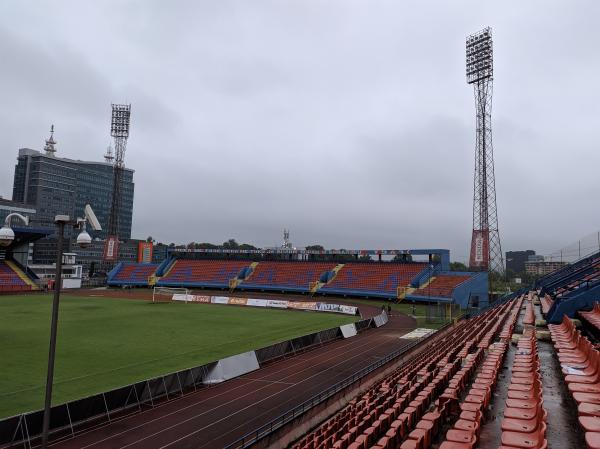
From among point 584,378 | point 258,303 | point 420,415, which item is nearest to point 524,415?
point 584,378

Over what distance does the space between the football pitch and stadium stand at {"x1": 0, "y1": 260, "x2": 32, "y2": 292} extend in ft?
72.7

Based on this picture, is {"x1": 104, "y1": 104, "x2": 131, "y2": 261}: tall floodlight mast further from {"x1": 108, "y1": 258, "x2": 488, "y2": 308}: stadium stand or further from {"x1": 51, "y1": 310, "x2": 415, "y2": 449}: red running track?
{"x1": 51, "y1": 310, "x2": 415, "y2": 449}: red running track

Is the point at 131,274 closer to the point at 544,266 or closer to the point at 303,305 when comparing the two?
the point at 303,305

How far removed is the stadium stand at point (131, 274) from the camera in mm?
92000

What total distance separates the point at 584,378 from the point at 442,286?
56145mm

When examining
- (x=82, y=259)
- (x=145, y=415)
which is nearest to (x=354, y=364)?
(x=145, y=415)

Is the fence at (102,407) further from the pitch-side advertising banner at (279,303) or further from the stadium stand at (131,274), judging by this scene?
the stadium stand at (131,274)

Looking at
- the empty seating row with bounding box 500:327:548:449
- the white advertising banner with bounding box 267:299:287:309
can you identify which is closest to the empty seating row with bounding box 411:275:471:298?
the white advertising banner with bounding box 267:299:287:309

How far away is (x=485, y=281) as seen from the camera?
6328cm

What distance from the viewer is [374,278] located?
73750mm

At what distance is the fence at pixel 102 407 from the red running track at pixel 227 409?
564mm

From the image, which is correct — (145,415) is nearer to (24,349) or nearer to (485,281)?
(24,349)

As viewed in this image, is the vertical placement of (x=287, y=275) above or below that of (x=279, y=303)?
above

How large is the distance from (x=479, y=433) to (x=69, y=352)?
25527mm
